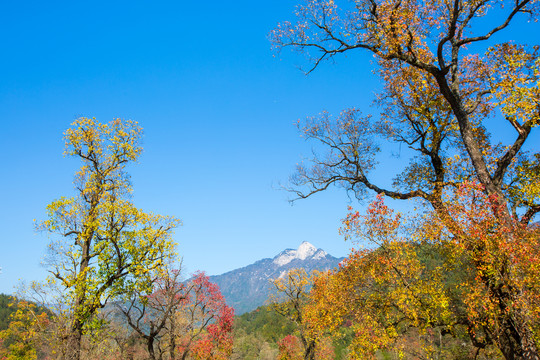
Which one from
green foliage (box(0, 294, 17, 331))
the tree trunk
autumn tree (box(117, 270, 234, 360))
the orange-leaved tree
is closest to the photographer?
the tree trunk

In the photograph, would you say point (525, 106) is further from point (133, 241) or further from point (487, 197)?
point (133, 241)

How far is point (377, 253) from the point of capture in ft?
43.0

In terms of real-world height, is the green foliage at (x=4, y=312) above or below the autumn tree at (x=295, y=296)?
above

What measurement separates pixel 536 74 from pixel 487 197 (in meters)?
4.70

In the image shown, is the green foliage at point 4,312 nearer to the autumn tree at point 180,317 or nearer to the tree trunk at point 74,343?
the autumn tree at point 180,317

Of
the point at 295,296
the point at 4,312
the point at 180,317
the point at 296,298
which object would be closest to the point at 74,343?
the point at 180,317

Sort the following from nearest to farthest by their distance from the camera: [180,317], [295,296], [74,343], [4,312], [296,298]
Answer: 1. [74,343]
2. [180,317]
3. [296,298]
4. [295,296]
5. [4,312]

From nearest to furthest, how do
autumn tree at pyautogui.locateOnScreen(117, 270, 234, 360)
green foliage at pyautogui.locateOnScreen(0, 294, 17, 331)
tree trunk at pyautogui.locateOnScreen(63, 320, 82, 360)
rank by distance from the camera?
tree trunk at pyautogui.locateOnScreen(63, 320, 82, 360), autumn tree at pyautogui.locateOnScreen(117, 270, 234, 360), green foliage at pyautogui.locateOnScreen(0, 294, 17, 331)

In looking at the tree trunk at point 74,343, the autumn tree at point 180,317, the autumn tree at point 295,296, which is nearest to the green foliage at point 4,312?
the autumn tree at point 180,317

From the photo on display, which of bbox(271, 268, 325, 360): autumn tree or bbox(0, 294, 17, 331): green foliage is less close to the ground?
bbox(0, 294, 17, 331): green foliage

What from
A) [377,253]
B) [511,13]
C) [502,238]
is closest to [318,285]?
[377,253]

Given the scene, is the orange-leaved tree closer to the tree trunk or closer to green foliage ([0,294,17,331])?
the tree trunk

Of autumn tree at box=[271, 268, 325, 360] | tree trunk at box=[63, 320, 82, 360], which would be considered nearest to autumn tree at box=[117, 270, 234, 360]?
tree trunk at box=[63, 320, 82, 360]

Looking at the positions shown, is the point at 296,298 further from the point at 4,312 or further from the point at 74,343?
the point at 4,312
